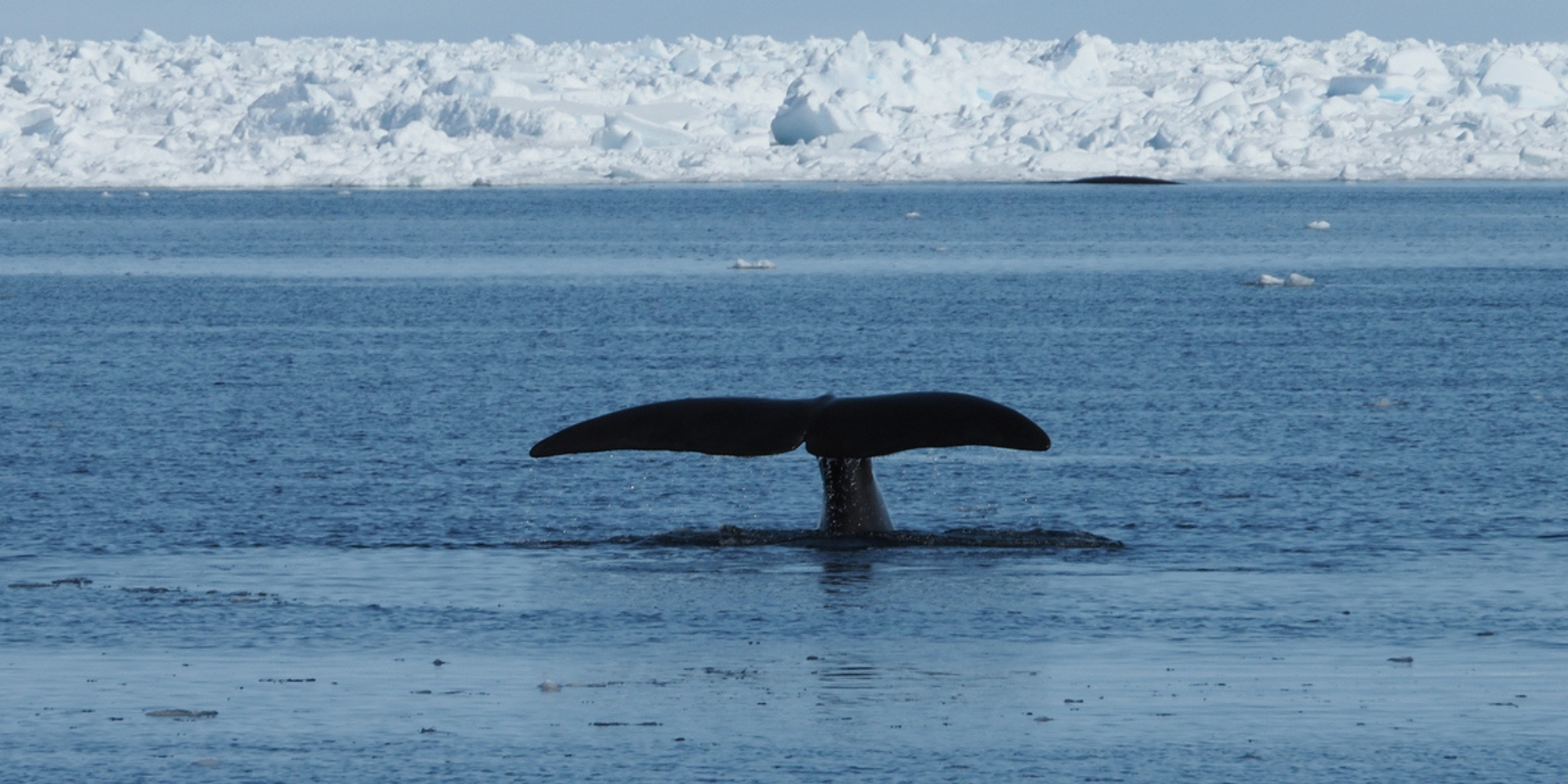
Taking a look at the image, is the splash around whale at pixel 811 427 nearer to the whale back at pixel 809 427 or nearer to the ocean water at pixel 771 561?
the whale back at pixel 809 427

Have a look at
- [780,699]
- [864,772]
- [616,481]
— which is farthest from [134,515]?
[864,772]

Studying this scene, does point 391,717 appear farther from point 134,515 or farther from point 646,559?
point 134,515

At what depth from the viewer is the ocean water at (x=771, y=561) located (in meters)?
10.3

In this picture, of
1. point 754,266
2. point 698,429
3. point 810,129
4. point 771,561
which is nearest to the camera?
point 698,429

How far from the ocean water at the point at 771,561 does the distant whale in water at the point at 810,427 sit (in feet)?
2.80

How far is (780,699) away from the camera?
11.1 metres

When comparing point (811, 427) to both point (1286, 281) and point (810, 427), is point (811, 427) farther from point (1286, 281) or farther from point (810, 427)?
point (1286, 281)

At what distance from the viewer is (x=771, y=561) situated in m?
15.9

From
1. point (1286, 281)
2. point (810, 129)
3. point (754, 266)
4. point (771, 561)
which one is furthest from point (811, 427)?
point (810, 129)

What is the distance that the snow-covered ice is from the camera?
152625 millimetres

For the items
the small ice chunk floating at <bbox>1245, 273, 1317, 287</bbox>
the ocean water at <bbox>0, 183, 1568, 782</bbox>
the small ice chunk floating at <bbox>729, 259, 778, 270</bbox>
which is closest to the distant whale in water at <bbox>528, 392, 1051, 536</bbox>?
the ocean water at <bbox>0, 183, 1568, 782</bbox>

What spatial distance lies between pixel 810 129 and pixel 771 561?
130 metres

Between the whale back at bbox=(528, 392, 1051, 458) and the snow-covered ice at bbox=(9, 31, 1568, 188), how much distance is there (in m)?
127

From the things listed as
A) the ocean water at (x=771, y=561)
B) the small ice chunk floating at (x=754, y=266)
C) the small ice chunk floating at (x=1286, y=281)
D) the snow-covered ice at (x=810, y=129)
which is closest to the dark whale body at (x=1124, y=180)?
the snow-covered ice at (x=810, y=129)
